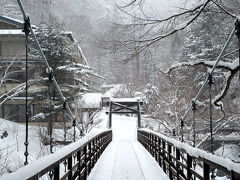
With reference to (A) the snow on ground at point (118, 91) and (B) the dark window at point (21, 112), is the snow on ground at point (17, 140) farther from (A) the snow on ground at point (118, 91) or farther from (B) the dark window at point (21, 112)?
(A) the snow on ground at point (118, 91)

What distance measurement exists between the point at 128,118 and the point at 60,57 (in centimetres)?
2452

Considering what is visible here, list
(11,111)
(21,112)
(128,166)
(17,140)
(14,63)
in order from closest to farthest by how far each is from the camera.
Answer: (128,166)
(17,140)
(14,63)
(11,111)
(21,112)

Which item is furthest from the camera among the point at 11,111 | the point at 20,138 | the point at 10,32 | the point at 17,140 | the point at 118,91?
the point at 118,91

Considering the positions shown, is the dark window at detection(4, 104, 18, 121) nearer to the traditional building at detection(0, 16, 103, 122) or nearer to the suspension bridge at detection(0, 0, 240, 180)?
the traditional building at detection(0, 16, 103, 122)

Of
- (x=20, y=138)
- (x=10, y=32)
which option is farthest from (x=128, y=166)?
(x=10, y=32)

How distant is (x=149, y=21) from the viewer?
578cm

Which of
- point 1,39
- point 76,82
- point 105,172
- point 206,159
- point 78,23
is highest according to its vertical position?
point 78,23

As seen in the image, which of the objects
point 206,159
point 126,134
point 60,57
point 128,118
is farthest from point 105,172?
point 128,118

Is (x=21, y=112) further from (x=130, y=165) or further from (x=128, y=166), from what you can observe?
(x=128, y=166)

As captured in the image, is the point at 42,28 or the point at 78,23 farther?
the point at 78,23

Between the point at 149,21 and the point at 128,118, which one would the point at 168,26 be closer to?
the point at 149,21

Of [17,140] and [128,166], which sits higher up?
[128,166]

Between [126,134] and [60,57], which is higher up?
[60,57]

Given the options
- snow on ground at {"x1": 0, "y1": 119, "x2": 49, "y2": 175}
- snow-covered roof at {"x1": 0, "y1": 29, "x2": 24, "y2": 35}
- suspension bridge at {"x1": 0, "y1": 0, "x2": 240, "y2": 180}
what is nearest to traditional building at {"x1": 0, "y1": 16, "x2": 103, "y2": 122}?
snow-covered roof at {"x1": 0, "y1": 29, "x2": 24, "y2": 35}
